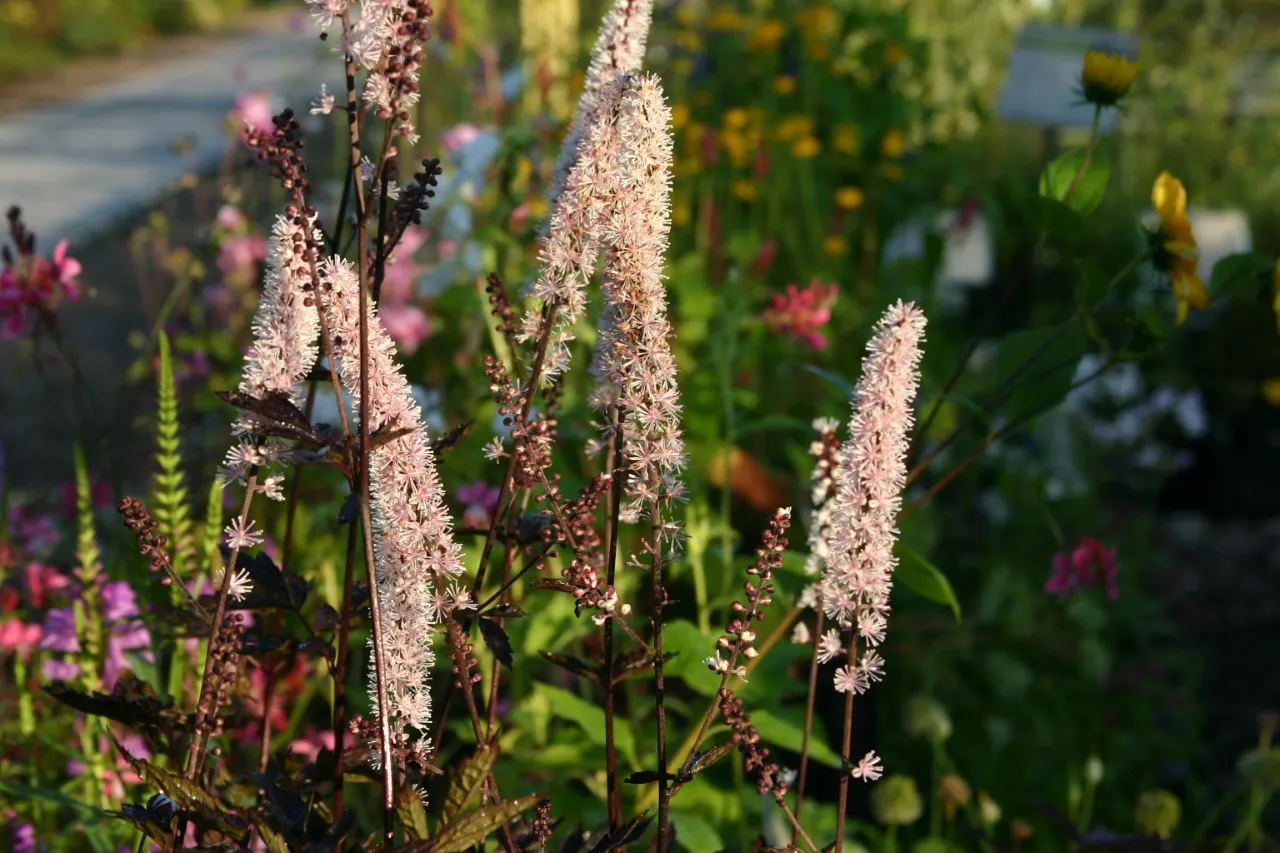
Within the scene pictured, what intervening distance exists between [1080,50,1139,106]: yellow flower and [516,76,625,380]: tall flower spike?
0.89 m

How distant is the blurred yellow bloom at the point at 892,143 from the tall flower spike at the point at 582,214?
10.5 feet

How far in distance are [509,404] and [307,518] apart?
1748 mm

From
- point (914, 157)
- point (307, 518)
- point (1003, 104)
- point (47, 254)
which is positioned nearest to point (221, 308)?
point (307, 518)

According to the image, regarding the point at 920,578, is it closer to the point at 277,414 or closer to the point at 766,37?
the point at 277,414

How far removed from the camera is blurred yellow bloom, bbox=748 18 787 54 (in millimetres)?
4137

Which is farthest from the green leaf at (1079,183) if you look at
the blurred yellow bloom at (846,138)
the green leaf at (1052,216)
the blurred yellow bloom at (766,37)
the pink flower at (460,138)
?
the blurred yellow bloom at (766,37)

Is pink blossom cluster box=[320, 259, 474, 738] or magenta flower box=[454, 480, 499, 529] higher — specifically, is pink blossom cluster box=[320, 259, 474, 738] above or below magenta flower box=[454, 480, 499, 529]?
above

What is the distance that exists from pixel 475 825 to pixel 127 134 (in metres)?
8.15

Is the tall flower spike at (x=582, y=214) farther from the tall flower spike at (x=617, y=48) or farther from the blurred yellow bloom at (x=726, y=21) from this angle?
the blurred yellow bloom at (x=726, y=21)

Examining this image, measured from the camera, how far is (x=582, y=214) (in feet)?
2.98

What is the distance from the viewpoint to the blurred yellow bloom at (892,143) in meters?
3.99

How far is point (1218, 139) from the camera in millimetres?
6070

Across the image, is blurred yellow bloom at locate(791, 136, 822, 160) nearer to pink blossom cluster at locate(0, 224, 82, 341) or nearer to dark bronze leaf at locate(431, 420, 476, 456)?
pink blossom cluster at locate(0, 224, 82, 341)

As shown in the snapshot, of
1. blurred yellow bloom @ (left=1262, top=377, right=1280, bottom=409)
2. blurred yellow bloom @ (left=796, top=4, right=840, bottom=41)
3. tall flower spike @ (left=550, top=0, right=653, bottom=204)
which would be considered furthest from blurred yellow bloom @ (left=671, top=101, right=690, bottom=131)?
tall flower spike @ (left=550, top=0, right=653, bottom=204)
